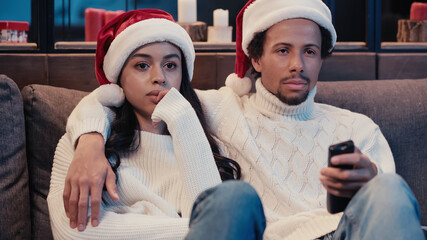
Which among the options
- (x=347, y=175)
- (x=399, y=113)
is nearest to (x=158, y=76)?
(x=347, y=175)

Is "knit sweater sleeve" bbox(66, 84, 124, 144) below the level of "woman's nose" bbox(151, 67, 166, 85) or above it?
below

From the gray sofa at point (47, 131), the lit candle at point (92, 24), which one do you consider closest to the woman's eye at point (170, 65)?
the gray sofa at point (47, 131)

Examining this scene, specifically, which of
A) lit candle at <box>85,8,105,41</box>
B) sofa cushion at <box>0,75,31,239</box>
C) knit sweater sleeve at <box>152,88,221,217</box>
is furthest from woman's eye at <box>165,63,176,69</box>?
lit candle at <box>85,8,105,41</box>

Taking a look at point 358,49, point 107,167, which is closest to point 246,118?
point 107,167

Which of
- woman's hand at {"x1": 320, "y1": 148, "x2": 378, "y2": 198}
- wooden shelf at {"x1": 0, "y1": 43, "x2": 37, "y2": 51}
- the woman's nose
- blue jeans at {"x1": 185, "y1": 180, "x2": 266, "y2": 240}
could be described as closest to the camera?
blue jeans at {"x1": 185, "y1": 180, "x2": 266, "y2": 240}

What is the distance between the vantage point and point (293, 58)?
1675 millimetres

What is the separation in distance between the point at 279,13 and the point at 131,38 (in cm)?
48

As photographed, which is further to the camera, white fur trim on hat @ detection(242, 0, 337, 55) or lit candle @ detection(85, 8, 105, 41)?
lit candle @ detection(85, 8, 105, 41)

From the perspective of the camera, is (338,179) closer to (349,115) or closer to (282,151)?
(282,151)

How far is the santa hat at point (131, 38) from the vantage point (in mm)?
1601

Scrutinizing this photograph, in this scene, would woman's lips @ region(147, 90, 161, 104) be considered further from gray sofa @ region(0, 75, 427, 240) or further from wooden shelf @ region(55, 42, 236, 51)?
wooden shelf @ region(55, 42, 236, 51)

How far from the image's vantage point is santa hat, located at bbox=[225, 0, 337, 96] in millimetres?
1694

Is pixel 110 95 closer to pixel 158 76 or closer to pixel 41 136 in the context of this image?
pixel 158 76

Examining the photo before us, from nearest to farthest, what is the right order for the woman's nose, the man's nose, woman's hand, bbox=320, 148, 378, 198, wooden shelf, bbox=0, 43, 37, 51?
woman's hand, bbox=320, 148, 378, 198, the woman's nose, the man's nose, wooden shelf, bbox=0, 43, 37, 51
